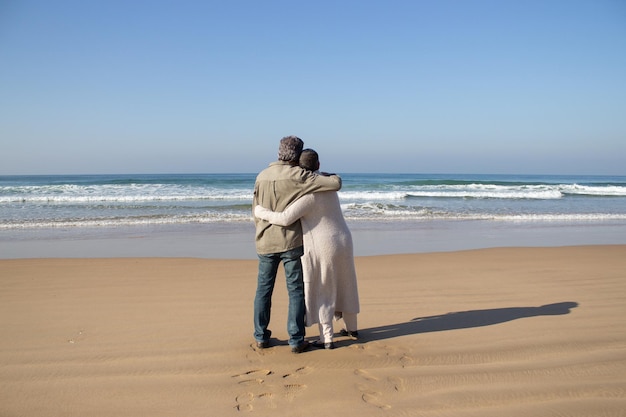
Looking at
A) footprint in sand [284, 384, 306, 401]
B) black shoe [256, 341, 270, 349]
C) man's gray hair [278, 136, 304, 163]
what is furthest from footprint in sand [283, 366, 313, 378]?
man's gray hair [278, 136, 304, 163]

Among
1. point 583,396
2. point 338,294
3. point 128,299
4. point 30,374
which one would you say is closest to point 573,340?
point 583,396

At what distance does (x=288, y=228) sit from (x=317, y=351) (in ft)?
3.25

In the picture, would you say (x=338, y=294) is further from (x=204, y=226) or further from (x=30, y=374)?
(x=204, y=226)

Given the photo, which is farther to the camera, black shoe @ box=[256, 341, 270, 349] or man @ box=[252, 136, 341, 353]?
black shoe @ box=[256, 341, 270, 349]

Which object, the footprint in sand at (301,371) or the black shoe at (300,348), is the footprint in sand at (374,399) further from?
the black shoe at (300,348)

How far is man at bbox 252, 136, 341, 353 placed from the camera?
3.73 metres

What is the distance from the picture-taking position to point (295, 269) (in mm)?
3816

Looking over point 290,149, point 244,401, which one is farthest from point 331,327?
point 290,149

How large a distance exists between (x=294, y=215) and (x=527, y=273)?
465 centimetres

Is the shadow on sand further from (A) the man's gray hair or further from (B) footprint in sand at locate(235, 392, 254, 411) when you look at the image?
(A) the man's gray hair

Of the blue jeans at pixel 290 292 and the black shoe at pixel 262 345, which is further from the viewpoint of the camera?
the black shoe at pixel 262 345

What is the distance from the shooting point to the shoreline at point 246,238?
9.31m

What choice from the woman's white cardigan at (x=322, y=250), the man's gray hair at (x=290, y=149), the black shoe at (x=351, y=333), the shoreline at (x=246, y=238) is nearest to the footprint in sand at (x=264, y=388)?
the woman's white cardigan at (x=322, y=250)

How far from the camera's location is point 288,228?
379 cm
